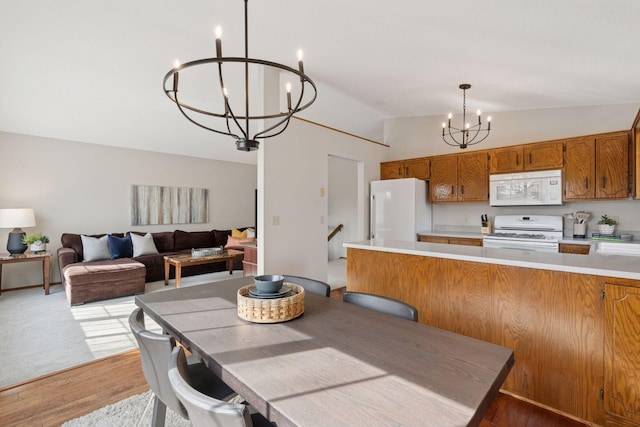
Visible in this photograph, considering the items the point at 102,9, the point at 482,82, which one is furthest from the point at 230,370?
the point at 482,82

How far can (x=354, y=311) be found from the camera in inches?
61.2

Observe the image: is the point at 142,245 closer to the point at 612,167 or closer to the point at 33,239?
the point at 33,239

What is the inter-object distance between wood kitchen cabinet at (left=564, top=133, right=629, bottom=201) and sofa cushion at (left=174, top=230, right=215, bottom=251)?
600cm

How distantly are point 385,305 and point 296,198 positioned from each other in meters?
2.26

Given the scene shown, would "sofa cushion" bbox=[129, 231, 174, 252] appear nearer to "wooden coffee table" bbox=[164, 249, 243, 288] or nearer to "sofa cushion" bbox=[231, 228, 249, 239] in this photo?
"wooden coffee table" bbox=[164, 249, 243, 288]

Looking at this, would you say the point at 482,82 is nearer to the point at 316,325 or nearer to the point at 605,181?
the point at 605,181

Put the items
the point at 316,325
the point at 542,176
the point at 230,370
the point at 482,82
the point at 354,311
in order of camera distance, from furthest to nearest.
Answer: the point at 542,176, the point at 482,82, the point at 354,311, the point at 316,325, the point at 230,370

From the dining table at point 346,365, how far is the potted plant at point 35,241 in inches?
171

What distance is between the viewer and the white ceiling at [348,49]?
2086 mm

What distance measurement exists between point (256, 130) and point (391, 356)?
3.06m

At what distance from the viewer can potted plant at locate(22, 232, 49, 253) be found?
172 inches

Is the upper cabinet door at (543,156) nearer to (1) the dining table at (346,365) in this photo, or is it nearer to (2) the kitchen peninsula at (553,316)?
(2) the kitchen peninsula at (553,316)

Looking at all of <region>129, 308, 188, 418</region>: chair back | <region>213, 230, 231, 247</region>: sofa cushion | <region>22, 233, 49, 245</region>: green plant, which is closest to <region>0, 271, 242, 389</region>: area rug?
<region>22, 233, 49, 245</region>: green plant

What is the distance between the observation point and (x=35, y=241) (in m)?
4.42
